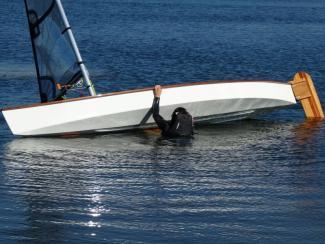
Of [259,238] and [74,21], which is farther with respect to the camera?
[74,21]

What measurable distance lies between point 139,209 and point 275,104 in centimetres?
876

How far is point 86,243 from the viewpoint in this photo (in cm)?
1246

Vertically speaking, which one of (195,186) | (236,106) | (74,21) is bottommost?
(195,186)

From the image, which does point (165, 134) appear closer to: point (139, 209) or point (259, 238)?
point (139, 209)

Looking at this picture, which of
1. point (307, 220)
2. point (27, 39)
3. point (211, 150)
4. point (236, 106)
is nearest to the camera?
point (307, 220)

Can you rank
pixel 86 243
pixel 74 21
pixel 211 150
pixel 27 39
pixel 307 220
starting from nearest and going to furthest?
pixel 86 243 → pixel 307 220 → pixel 211 150 → pixel 27 39 → pixel 74 21

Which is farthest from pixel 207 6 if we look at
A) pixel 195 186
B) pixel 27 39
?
pixel 195 186

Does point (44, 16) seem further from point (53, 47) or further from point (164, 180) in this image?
point (164, 180)

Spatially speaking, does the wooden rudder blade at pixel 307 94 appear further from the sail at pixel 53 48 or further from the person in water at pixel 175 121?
the sail at pixel 53 48

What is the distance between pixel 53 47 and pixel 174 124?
3.34 m

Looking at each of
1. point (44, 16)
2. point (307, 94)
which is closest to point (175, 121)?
Answer: point (44, 16)

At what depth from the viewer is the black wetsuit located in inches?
784

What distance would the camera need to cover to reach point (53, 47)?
20.6 m

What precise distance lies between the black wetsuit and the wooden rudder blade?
3701 mm
